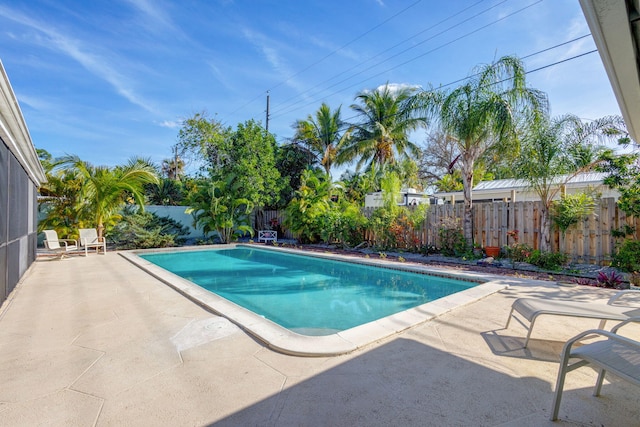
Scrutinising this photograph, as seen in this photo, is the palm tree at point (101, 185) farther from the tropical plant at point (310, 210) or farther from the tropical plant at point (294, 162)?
the tropical plant at point (294, 162)

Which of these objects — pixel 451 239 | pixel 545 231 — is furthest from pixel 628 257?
Result: pixel 451 239

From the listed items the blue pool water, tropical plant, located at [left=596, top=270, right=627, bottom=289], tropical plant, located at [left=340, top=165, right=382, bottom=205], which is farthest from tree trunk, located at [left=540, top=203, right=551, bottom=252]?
tropical plant, located at [left=340, top=165, right=382, bottom=205]

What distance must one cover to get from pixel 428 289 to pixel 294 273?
4.01 meters

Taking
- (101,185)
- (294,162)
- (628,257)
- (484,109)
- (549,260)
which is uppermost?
(294,162)

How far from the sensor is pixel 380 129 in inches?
770

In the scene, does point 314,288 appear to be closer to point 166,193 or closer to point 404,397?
point 404,397

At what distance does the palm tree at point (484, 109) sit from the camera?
8867 mm

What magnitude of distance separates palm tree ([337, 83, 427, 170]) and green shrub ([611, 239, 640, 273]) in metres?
13.8

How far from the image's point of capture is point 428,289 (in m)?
6.84

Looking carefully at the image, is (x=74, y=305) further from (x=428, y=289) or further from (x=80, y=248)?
(x=80, y=248)

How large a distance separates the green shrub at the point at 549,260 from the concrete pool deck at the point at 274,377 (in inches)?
181

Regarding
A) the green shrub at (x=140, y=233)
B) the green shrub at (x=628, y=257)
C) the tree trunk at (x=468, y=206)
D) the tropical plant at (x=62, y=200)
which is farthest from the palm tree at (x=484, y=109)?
the tropical plant at (x=62, y=200)

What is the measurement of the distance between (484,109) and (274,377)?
30.8 ft

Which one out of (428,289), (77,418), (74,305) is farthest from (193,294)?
(428,289)
